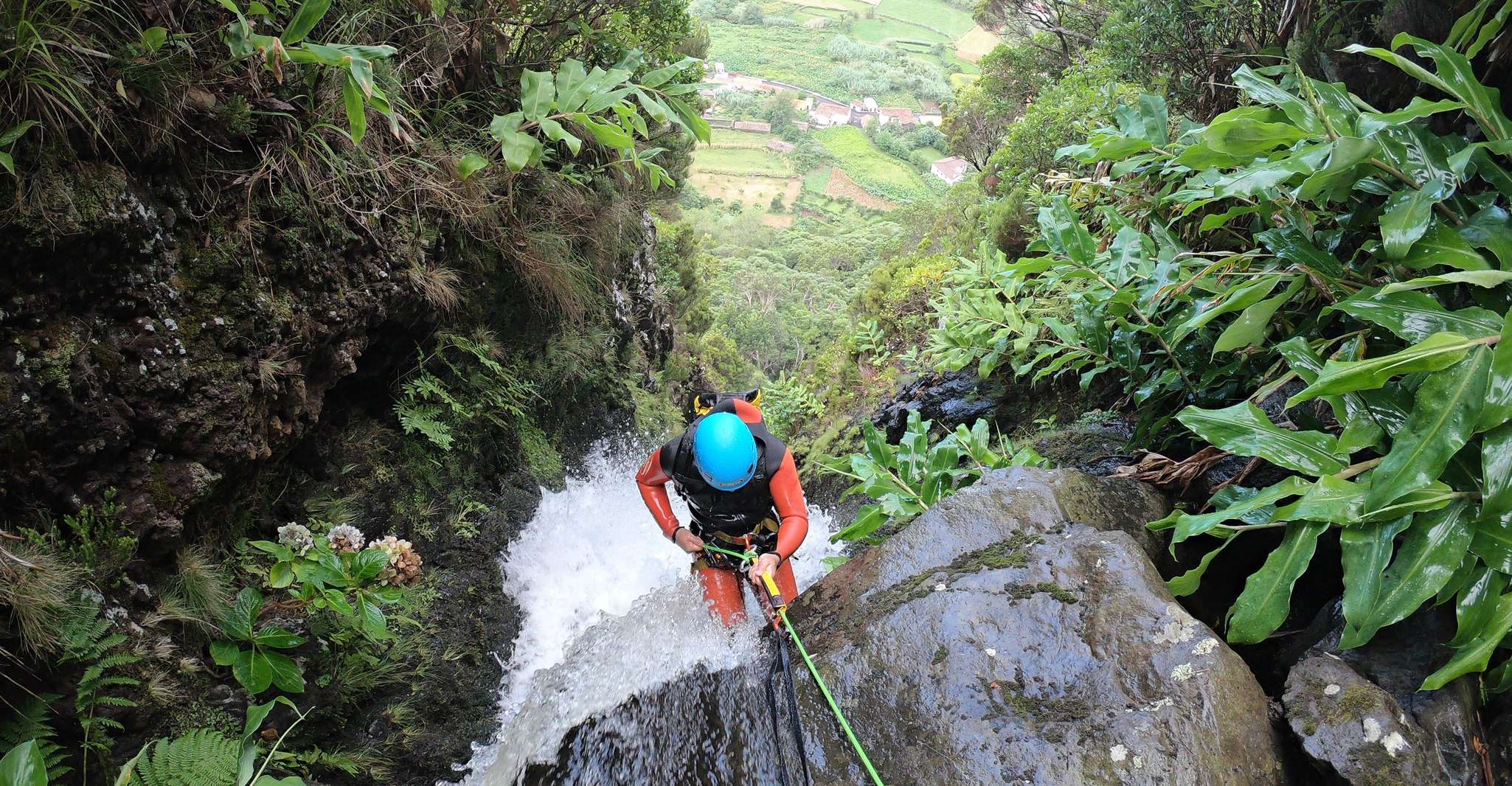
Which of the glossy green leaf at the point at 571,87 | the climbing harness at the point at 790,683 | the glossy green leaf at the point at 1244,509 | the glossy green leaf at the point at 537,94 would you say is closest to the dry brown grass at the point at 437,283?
the glossy green leaf at the point at 537,94

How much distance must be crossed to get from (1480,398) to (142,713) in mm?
4676

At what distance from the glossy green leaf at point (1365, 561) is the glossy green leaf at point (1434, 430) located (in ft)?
0.59

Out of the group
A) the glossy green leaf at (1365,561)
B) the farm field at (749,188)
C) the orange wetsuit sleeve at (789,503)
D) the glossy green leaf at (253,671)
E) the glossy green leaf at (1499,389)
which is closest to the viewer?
the glossy green leaf at (1499,389)

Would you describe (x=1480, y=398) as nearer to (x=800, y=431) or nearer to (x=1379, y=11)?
(x=1379, y=11)

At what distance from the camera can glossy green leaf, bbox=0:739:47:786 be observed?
192 centimetres

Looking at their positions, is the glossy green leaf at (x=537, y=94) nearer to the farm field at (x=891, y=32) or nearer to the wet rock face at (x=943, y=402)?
the wet rock face at (x=943, y=402)

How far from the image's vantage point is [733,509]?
171 inches

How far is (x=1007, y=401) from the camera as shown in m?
6.09

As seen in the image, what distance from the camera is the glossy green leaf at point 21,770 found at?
1925mm

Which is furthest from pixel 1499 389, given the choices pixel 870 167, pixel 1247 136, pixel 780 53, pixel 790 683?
pixel 780 53

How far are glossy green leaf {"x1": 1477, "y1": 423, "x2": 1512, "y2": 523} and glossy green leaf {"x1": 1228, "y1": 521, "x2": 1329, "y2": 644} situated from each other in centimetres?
40

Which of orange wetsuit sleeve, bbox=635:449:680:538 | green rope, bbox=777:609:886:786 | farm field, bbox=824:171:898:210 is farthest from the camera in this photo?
farm field, bbox=824:171:898:210

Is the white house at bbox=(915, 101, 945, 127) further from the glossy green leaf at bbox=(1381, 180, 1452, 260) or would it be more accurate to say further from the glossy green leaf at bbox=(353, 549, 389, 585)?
the glossy green leaf at bbox=(353, 549, 389, 585)

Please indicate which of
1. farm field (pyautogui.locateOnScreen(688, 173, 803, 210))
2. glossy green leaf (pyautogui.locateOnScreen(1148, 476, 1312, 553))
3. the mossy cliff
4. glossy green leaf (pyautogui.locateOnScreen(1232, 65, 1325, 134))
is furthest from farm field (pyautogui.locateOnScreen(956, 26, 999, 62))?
glossy green leaf (pyautogui.locateOnScreen(1148, 476, 1312, 553))
